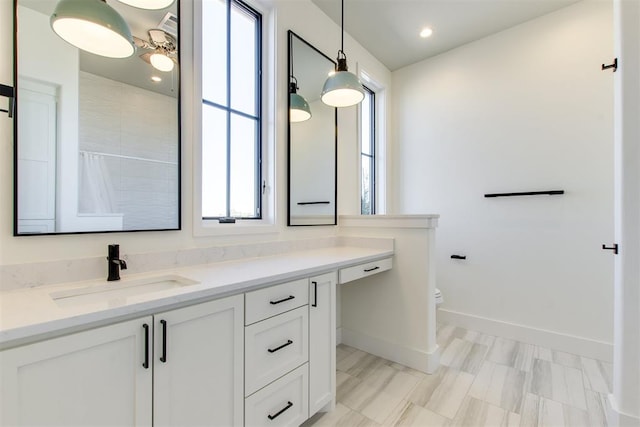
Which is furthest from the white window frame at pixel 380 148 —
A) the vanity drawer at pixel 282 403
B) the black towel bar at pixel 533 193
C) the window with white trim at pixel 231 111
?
the vanity drawer at pixel 282 403

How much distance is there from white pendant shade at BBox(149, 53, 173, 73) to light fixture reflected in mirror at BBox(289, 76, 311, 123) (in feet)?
3.02

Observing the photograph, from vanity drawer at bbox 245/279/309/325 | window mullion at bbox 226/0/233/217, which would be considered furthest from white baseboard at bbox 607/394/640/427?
window mullion at bbox 226/0/233/217

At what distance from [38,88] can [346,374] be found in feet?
7.76

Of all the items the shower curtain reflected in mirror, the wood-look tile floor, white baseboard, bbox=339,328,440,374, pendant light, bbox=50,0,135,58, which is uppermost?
pendant light, bbox=50,0,135,58

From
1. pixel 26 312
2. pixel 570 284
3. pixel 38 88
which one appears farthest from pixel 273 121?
pixel 570 284

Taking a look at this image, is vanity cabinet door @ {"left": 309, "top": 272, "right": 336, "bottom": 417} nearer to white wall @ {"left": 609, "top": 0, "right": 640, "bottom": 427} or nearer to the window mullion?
the window mullion

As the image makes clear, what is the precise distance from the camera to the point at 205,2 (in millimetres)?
1867

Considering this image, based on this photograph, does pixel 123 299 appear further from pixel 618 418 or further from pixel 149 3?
pixel 618 418

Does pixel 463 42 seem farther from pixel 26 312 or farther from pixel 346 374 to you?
pixel 26 312

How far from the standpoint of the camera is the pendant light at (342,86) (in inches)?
75.4

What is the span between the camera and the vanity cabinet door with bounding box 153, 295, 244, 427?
100 centimetres

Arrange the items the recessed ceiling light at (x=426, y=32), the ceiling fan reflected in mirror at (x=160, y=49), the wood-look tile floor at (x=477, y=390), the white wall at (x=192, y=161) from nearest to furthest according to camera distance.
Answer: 1. the white wall at (x=192, y=161)
2. the ceiling fan reflected in mirror at (x=160, y=49)
3. the wood-look tile floor at (x=477, y=390)
4. the recessed ceiling light at (x=426, y=32)

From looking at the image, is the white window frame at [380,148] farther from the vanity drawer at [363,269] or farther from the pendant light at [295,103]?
the pendant light at [295,103]

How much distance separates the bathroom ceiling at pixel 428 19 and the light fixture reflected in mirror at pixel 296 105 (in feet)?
2.77
